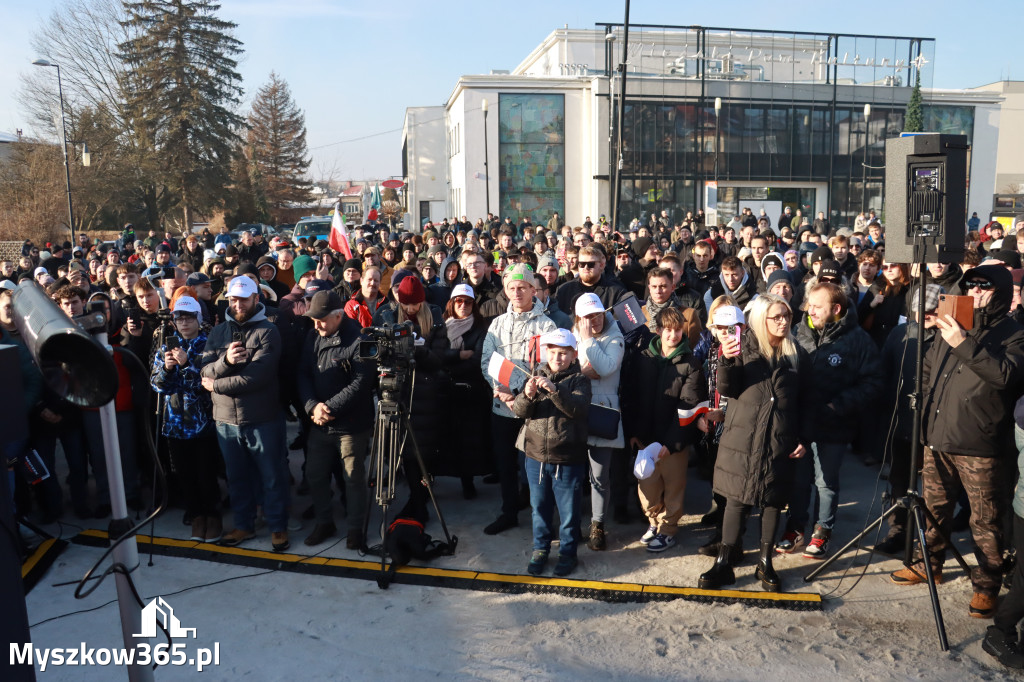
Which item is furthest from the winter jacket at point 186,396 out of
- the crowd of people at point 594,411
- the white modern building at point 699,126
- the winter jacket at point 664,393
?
the white modern building at point 699,126

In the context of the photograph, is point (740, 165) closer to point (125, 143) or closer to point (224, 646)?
point (125, 143)

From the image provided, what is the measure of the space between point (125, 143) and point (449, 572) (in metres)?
42.3

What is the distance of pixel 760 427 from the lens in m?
4.90

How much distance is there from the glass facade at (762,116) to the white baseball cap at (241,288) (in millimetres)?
36478

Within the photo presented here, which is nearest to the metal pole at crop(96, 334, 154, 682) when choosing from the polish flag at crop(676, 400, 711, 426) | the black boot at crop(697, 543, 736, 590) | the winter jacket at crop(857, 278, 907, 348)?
the black boot at crop(697, 543, 736, 590)

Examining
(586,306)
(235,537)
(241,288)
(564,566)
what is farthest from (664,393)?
(235,537)

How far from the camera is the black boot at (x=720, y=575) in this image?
5.06m

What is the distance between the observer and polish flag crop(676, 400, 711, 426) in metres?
5.56

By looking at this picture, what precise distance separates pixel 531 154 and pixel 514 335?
37.3 metres

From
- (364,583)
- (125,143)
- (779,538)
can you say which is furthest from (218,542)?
(125,143)

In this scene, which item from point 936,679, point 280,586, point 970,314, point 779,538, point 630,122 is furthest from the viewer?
point 630,122

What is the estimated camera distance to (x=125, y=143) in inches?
1597

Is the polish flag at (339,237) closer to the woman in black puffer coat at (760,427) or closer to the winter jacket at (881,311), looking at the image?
the winter jacket at (881,311)

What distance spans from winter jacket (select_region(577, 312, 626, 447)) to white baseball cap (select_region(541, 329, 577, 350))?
1.09ft
